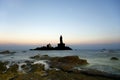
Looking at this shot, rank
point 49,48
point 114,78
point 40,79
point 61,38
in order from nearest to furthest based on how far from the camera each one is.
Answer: point 40,79, point 114,78, point 61,38, point 49,48

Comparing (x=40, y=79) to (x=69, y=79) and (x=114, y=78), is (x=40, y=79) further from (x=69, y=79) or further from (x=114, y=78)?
(x=114, y=78)

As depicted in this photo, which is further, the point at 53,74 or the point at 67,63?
the point at 67,63

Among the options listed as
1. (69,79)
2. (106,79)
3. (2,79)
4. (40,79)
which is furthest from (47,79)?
(106,79)

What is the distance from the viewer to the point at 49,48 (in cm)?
17312

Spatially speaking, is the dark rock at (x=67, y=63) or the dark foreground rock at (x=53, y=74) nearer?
the dark foreground rock at (x=53, y=74)

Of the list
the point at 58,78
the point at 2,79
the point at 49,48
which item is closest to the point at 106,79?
the point at 58,78

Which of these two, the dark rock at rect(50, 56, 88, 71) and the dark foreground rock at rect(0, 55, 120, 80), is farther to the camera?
the dark rock at rect(50, 56, 88, 71)

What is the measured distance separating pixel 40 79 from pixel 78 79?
4.60 meters

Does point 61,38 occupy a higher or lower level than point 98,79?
higher

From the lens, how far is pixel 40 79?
1636 centimetres

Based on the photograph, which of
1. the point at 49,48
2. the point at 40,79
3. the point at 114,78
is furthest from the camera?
the point at 49,48

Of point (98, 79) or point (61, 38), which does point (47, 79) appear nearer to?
point (98, 79)

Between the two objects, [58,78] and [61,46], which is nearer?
[58,78]

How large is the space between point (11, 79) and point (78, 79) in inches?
318
